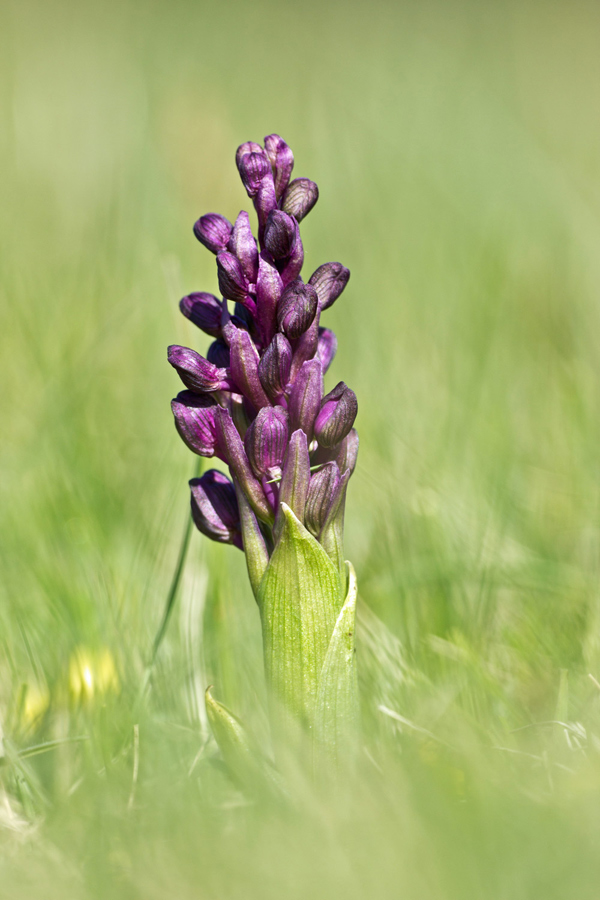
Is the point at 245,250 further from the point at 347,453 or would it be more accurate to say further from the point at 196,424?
the point at 347,453

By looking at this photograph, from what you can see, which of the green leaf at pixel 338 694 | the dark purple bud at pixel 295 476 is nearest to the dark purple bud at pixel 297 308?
the dark purple bud at pixel 295 476

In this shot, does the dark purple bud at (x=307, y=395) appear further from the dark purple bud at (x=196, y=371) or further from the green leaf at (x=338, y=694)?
the green leaf at (x=338, y=694)

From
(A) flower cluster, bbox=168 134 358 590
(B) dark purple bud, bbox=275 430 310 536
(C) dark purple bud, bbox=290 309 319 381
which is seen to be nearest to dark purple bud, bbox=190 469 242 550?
(A) flower cluster, bbox=168 134 358 590

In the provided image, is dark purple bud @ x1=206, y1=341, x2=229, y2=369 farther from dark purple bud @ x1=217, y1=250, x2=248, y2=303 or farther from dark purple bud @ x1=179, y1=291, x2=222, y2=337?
dark purple bud @ x1=217, y1=250, x2=248, y2=303

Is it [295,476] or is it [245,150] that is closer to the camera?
[295,476]

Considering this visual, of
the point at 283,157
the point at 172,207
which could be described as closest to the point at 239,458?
the point at 283,157

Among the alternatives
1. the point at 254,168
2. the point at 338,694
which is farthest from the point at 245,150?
the point at 338,694
